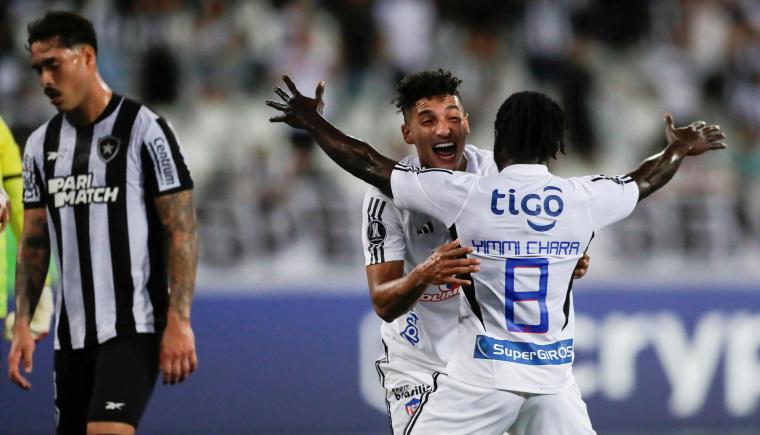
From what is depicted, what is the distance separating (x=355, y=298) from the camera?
8.95m

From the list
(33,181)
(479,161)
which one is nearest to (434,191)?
(479,161)

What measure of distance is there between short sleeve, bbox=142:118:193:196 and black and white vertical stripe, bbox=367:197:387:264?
72 centimetres

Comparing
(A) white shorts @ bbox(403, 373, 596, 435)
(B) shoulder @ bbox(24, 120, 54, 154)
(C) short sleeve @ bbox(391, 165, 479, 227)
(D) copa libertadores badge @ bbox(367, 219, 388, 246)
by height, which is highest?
(B) shoulder @ bbox(24, 120, 54, 154)

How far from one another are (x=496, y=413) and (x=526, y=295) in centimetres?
41

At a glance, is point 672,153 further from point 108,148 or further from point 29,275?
point 29,275

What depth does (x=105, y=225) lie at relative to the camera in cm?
479

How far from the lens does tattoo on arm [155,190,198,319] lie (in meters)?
4.69

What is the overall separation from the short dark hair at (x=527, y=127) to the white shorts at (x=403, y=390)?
3.87ft

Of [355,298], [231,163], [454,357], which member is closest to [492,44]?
[231,163]

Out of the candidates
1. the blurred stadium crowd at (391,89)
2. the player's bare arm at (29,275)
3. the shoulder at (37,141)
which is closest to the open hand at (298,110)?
the shoulder at (37,141)

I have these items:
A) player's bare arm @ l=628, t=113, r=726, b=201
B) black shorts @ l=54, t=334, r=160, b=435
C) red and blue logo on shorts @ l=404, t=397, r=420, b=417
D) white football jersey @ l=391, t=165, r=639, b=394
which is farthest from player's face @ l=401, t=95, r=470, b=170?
black shorts @ l=54, t=334, r=160, b=435

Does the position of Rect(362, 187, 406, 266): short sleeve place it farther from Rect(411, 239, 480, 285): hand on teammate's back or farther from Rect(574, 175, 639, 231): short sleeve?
Rect(574, 175, 639, 231): short sleeve

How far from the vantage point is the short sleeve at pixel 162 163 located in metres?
4.78

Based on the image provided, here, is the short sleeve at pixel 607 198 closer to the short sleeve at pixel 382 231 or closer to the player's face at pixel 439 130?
the player's face at pixel 439 130
